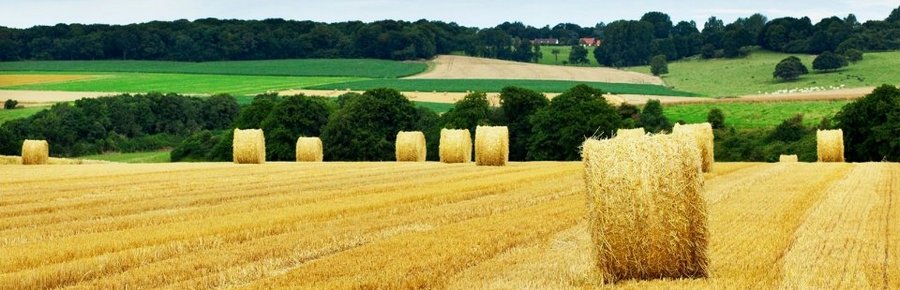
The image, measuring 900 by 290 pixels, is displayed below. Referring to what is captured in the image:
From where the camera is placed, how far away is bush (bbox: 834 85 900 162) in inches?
2218

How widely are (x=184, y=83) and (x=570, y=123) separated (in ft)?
224

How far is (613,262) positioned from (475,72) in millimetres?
132577

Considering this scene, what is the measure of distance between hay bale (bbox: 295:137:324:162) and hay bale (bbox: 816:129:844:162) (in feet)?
55.1

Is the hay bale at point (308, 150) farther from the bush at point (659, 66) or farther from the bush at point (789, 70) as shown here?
the bush at point (659, 66)

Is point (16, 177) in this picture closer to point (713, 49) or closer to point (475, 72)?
point (475, 72)

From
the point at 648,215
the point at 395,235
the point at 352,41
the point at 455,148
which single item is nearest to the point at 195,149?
the point at 455,148

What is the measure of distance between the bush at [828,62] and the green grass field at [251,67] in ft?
159

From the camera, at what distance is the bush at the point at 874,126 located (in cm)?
5634

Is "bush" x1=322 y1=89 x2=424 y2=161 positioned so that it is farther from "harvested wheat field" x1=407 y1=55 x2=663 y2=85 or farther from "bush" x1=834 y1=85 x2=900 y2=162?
"harvested wheat field" x1=407 y1=55 x2=663 y2=85

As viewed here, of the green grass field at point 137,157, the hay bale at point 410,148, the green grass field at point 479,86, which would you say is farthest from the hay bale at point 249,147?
the green grass field at point 479,86

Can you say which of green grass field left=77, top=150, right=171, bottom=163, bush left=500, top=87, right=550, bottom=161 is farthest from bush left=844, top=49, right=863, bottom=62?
green grass field left=77, top=150, right=171, bottom=163

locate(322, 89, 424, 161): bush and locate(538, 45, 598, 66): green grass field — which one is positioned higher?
locate(538, 45, 598, 66): green grass field

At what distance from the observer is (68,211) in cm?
1758

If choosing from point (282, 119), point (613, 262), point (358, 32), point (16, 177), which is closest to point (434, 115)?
point (282, 119)
